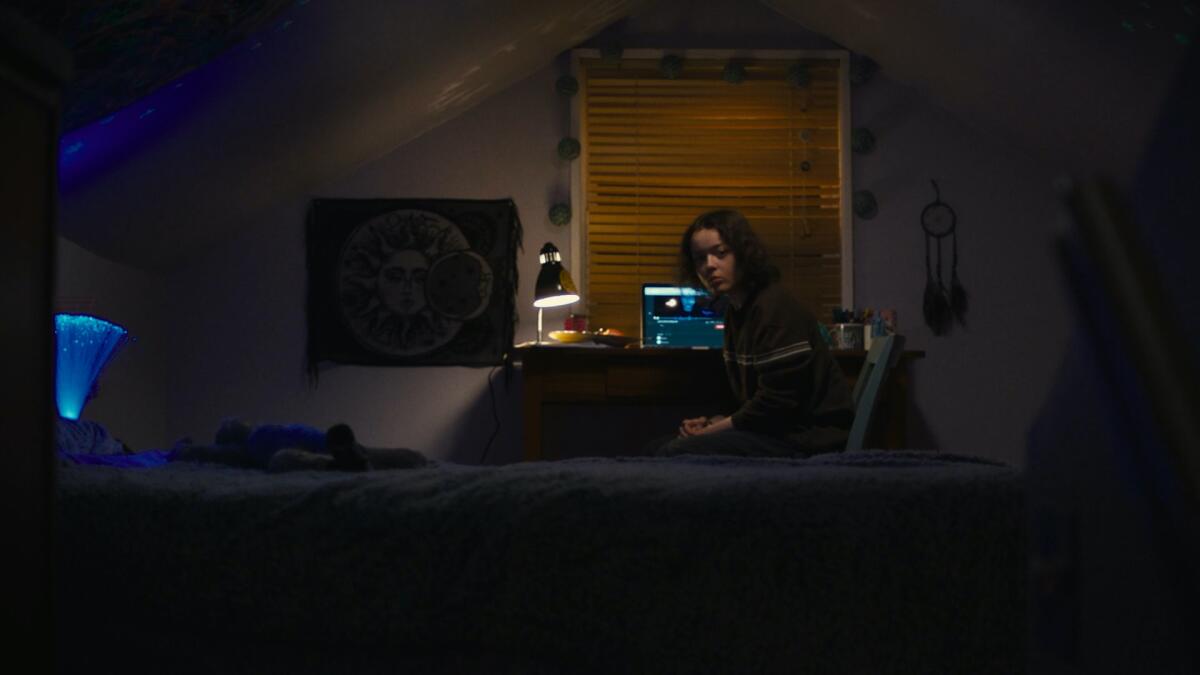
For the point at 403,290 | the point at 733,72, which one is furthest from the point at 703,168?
the point at 403,290

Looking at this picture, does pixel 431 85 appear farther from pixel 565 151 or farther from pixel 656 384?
pixel 656 384

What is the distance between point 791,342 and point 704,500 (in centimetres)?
155

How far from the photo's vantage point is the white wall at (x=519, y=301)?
368 centimetres

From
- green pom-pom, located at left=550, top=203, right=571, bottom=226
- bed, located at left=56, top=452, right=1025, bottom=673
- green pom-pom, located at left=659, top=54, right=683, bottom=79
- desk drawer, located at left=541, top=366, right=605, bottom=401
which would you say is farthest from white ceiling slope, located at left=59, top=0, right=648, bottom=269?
bed, located at left=56, top=452, right=1025, bottom=673

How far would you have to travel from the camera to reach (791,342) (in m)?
2.55

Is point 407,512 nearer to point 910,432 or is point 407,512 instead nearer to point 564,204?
point 564,204

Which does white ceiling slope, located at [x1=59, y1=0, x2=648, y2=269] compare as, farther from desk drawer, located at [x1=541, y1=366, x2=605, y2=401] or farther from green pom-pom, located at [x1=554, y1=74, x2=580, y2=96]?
desk drawer, located at [x1=541, y1=366, x2=605, y2=401]

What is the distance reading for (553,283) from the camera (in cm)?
344

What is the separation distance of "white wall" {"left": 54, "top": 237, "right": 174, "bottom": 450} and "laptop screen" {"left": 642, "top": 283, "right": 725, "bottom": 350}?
1.91m

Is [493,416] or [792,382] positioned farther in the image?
[493,416]

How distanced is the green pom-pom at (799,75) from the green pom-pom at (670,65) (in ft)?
1.51

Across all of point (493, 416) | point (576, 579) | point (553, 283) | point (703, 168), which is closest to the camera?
point (576, 579)

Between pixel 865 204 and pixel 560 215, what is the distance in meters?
1.26

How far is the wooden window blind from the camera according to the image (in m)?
3.75
